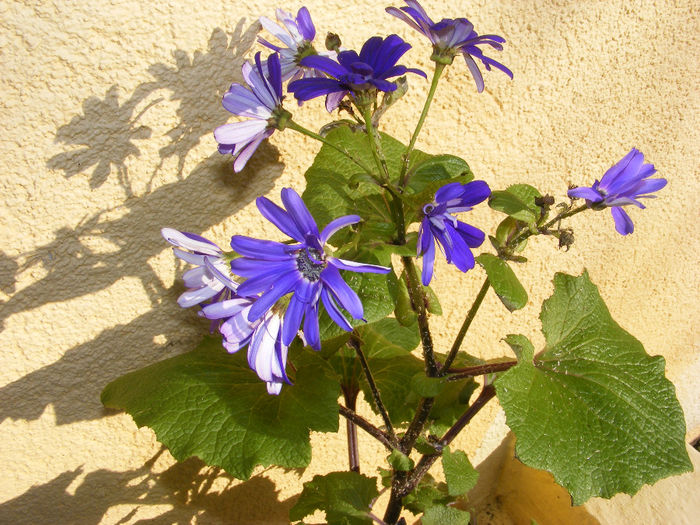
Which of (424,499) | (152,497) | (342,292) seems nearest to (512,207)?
(342,292)

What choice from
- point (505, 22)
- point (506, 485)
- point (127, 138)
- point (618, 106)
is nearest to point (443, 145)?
point (505, 22)

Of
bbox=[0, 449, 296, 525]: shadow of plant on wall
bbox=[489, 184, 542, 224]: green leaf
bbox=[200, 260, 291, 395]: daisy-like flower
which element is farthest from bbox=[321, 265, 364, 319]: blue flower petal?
bbox=[0, 449, 296, 525]: shadow of plant on wall

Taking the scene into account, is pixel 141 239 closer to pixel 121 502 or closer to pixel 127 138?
pixel 127 138

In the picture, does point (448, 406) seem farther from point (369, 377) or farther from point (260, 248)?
point (260, 248)

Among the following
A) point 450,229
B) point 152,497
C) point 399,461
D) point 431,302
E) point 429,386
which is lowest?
point 152,497

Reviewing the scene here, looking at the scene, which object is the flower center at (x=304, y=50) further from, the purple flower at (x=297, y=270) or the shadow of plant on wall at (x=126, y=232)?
the purple flower at (x=297, y=270)

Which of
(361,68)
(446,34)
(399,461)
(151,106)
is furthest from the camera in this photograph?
(399,461)

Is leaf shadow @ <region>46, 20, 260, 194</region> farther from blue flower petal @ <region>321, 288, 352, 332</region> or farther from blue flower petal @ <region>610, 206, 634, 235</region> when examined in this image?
blue flower petal @ <region>610, 206, 634, 235</region>
